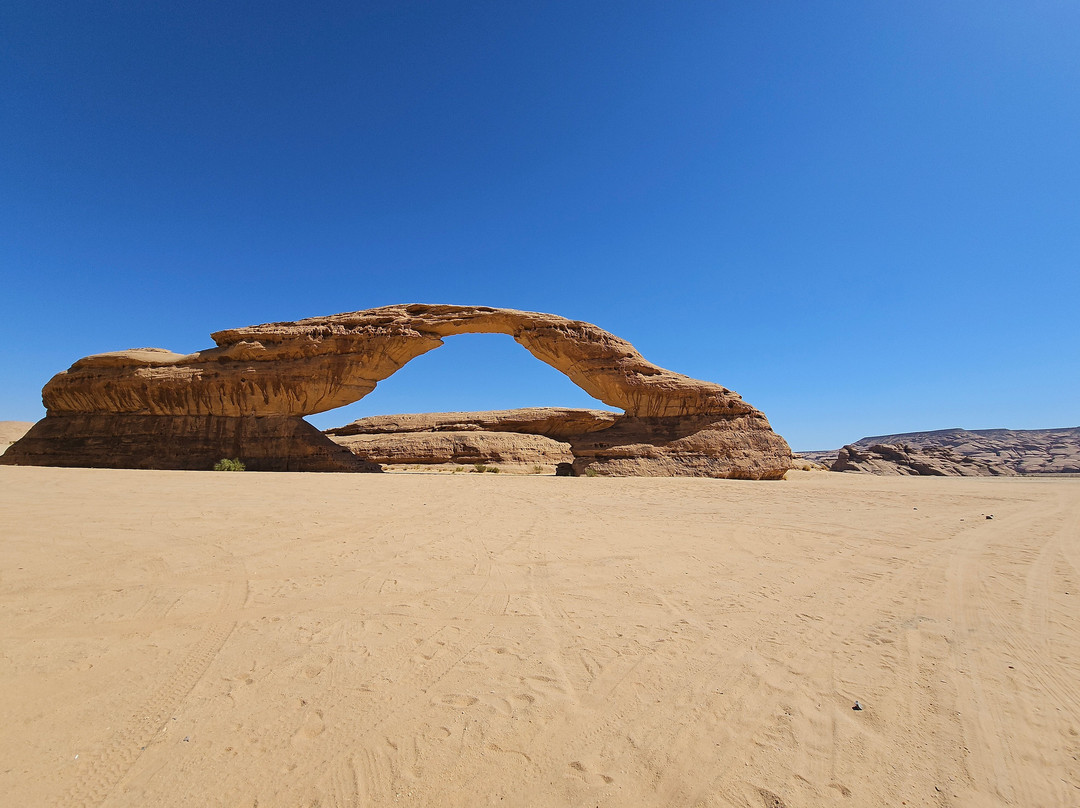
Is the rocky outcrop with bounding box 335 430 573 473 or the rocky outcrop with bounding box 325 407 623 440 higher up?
the rocky outcrop with bounding box 325 407 623 440

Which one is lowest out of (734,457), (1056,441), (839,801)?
(839,801)

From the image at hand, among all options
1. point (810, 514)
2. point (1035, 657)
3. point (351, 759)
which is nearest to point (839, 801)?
point (351, 759)

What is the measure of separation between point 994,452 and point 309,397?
2649 inches

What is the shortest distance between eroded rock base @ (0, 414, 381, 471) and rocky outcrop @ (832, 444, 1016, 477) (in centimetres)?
3302

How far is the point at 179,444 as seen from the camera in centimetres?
1766

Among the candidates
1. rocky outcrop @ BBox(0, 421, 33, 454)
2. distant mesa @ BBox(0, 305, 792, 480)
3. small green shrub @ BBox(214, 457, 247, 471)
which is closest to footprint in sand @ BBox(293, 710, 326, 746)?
distant mesa @ BBox(0, 305, 792, 480)

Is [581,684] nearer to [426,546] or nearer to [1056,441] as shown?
[426,546]

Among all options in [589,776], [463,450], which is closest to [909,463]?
[463,450]

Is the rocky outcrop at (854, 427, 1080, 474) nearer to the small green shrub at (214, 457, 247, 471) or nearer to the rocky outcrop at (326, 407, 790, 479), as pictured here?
the rocky outcrop at (326, 407, 790, 479)

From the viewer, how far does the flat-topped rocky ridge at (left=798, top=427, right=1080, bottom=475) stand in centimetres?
3189

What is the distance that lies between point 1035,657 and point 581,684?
8.73ft

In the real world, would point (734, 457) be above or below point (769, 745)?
above

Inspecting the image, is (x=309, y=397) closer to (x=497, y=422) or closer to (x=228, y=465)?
(x=228, y=465)

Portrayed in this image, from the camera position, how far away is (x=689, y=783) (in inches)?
61.6
